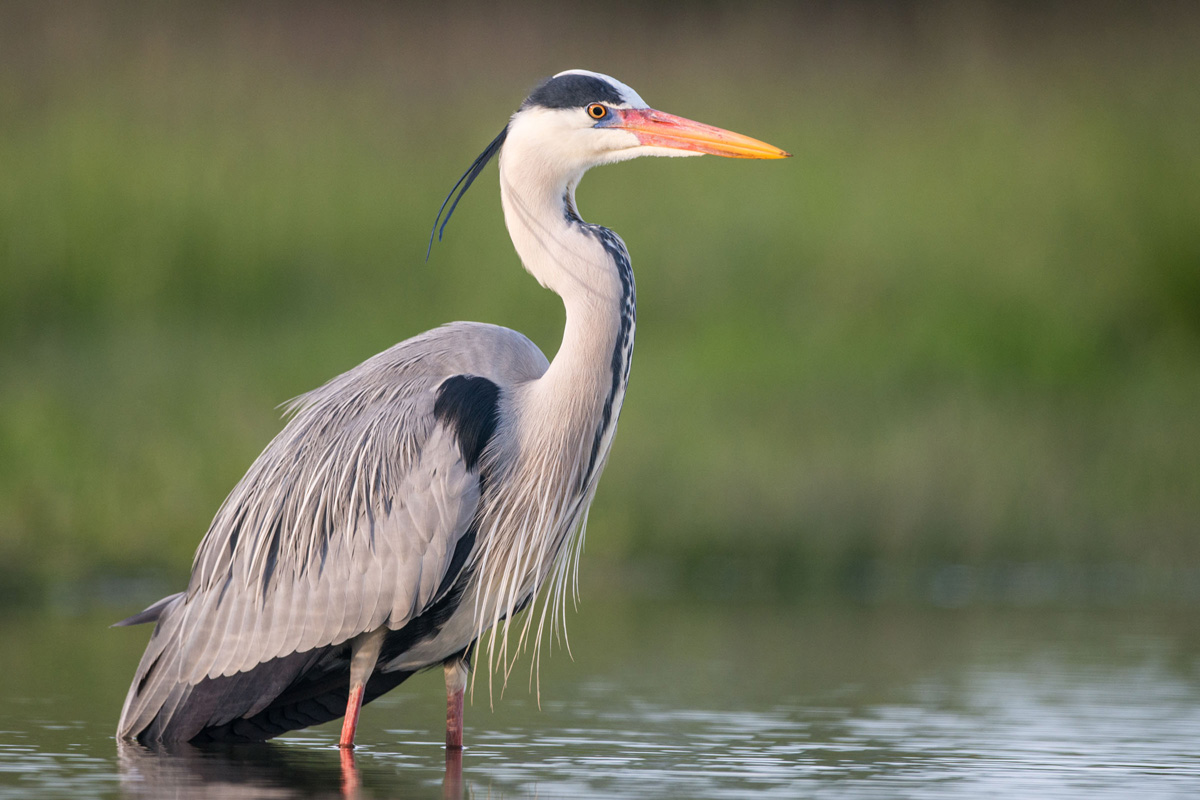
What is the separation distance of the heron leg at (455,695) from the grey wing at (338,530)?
0.42 meters

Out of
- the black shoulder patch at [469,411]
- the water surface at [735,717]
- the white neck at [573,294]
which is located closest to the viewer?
the water surface at [735,717]

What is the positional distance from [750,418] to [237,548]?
262 inches

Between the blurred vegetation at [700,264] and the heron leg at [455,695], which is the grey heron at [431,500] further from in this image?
the blurred vegetation at [700,264]

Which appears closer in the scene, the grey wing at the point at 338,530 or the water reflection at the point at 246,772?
the water reflection at the point at 246,772

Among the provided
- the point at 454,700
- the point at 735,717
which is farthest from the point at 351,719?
the point at 735,717

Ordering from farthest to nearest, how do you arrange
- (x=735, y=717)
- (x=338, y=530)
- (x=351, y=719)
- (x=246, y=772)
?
(x=735, y=717), (x=338, y=530), (x=351, y=719), (x=246, y=772)

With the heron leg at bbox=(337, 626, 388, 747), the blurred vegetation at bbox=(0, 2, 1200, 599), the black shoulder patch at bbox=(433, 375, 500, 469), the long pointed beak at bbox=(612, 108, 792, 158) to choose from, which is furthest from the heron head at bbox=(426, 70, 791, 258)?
the blurred vegetation at bbox=(0, 2, 1200, 599)

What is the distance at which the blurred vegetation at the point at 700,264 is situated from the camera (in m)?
12.1

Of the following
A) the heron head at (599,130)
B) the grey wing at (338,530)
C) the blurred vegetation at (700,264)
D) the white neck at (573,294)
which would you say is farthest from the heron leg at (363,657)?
the blurred vegetation at (700,264)

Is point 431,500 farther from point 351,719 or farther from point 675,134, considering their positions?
point 675,134

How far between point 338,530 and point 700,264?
8.85 metres

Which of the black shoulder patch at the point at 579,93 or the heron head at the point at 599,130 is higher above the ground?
the black shoulder patch at the point at 579,93

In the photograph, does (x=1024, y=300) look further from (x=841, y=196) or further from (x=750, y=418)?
(x=750, y=418)

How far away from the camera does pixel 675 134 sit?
6.77 metres
